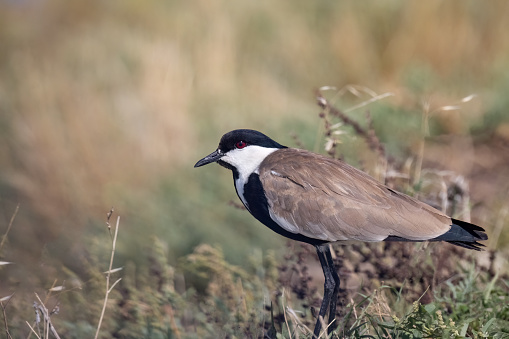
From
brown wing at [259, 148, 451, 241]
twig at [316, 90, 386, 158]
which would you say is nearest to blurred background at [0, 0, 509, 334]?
twig at [316, 90, 386, 158]

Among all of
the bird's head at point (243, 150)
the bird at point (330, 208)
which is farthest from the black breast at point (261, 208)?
the bird's head at point (243, 150)

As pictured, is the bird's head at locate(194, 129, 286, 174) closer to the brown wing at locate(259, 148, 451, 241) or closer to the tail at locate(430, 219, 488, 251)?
the brown wing at locate(259, 148, 451, 241)

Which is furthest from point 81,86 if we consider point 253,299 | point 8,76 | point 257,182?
point 257,182

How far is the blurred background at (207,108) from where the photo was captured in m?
6.32

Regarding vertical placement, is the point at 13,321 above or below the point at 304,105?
below

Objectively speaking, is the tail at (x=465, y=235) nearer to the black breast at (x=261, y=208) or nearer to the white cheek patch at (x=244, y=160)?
the black breast at (x=261, y=208)

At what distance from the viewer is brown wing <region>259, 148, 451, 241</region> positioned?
12.4ft

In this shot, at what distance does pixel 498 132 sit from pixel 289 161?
3.74 metres

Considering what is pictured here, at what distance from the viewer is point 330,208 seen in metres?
3.88

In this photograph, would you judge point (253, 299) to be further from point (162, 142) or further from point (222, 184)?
point (162, 142)

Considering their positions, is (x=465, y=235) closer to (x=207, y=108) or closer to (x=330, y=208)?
(x=330, y=208)

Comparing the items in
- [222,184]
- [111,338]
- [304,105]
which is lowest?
[111,338]

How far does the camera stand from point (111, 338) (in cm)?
466

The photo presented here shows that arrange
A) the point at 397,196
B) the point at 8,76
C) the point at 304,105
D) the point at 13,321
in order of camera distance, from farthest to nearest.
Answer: the point at 8,76 → the point at 304,105 → the point at 13,321 → the point at 397,196
